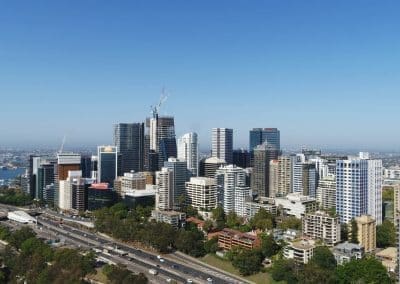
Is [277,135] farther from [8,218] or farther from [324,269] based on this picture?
[324,269]

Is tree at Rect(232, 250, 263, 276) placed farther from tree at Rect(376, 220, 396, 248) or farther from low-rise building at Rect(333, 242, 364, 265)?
tree at Rect(376, 220, 396, 248)

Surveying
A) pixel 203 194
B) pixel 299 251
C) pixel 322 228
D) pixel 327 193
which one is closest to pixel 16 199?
pixel 203 194

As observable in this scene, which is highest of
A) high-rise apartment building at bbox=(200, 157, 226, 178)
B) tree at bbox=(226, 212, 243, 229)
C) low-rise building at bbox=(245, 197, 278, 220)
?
high-rise apartment building at bbox=(200, 157, 226, 178)

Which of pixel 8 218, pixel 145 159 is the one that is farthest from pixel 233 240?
pixel 145 159

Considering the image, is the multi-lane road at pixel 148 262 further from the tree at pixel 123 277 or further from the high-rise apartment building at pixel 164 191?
the high-rise apartment building at pixel 164 191

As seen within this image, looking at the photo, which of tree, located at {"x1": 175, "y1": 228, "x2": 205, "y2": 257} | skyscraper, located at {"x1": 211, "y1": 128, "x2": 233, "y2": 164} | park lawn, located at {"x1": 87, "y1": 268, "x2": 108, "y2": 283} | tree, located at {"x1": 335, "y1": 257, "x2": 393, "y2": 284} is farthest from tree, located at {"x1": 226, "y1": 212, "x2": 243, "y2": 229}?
skyscraper, located at {"x1": 211, "y1": 128, "x2": 233, "y2": 164}

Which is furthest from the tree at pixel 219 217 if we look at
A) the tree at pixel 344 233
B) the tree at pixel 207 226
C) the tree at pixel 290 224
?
the tree at pixel 344 233
